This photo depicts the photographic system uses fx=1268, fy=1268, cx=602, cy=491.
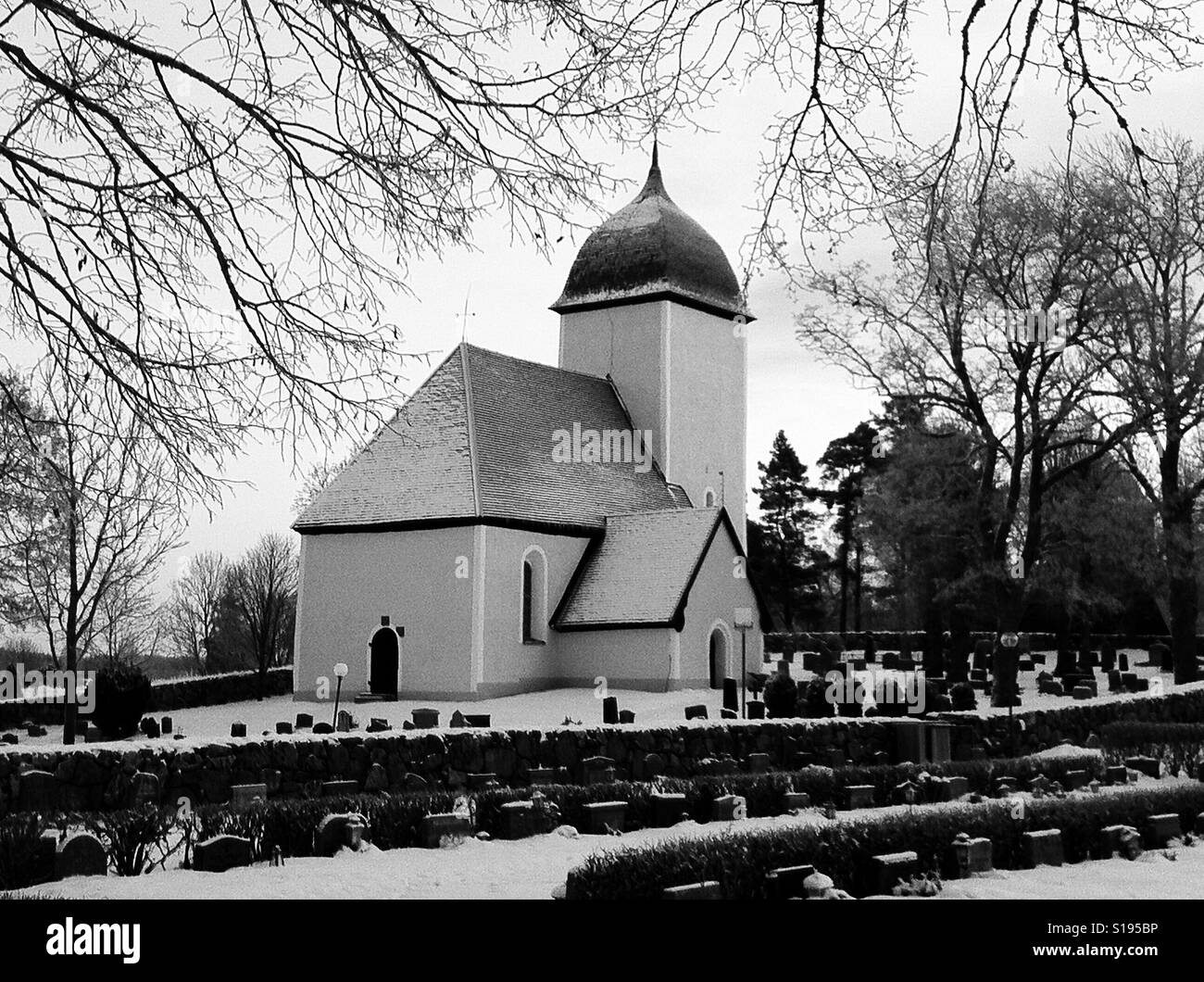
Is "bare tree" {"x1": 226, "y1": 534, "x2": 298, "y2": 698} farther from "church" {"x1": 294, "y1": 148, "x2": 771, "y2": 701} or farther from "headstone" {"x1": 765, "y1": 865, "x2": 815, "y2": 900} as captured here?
"headstone" {"x1": 765, "y1": 865, "x2": 815, "y2": 900}

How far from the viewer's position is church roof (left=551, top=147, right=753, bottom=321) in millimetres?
35219

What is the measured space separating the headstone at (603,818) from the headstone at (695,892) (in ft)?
12.5

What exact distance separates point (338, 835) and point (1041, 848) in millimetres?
5220

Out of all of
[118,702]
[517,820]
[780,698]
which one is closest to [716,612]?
[780,698]

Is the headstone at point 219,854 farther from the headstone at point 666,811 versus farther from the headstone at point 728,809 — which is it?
the headstone at point 728,809

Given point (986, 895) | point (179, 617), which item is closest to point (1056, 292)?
point (986, 895)

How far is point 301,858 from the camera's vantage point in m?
9.34

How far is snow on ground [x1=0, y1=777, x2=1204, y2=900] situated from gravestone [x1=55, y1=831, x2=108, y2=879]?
72 millimetres

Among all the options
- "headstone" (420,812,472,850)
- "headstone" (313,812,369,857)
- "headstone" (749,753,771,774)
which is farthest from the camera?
"headstone" (749,753,771,774)

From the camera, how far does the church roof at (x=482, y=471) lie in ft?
94.0

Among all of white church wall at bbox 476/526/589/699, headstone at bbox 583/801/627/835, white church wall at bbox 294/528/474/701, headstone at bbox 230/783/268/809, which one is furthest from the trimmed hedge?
white church wall at bbox 294/528/474/701

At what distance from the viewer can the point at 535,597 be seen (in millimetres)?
29453

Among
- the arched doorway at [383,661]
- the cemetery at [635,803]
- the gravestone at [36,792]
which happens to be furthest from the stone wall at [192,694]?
the gravestone at [36,792]
